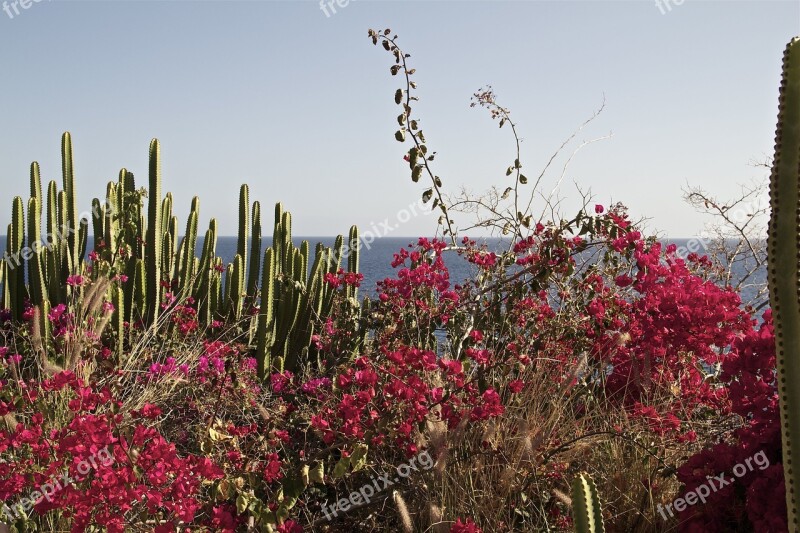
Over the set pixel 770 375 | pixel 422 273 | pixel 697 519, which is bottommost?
pixel 697 519

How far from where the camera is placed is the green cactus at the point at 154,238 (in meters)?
6.88

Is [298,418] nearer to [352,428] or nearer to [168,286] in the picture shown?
[352,428]

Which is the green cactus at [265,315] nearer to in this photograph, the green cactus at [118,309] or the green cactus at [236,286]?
the green cactus at [236,286]

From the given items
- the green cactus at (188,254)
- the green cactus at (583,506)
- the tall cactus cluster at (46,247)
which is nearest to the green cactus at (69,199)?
the tall cactus cluster at (46,247)

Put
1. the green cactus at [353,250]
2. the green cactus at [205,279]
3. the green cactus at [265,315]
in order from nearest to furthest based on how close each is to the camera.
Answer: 1. the green cactus at [265,315]
2. the green cactus at [205,279]
3. the green cactus at [353,250]

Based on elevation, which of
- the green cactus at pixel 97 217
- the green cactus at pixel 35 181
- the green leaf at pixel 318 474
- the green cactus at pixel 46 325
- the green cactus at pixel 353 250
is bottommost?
the green leaf at pixel 318 474

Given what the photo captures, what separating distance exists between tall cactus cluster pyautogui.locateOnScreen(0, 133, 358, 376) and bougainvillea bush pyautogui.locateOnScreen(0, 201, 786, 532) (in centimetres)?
148

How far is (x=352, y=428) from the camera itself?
332cm

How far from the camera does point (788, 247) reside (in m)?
2.08

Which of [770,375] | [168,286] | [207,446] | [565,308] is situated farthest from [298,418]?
[168,286]

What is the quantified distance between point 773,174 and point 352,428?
6.52ft

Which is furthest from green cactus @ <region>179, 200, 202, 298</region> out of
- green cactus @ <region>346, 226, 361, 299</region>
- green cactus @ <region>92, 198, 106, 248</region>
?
green cactus @ <region>346, 226, 361, 299</region>

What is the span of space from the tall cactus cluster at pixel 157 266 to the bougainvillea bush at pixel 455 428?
4.87 ft

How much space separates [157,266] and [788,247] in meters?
5.80
